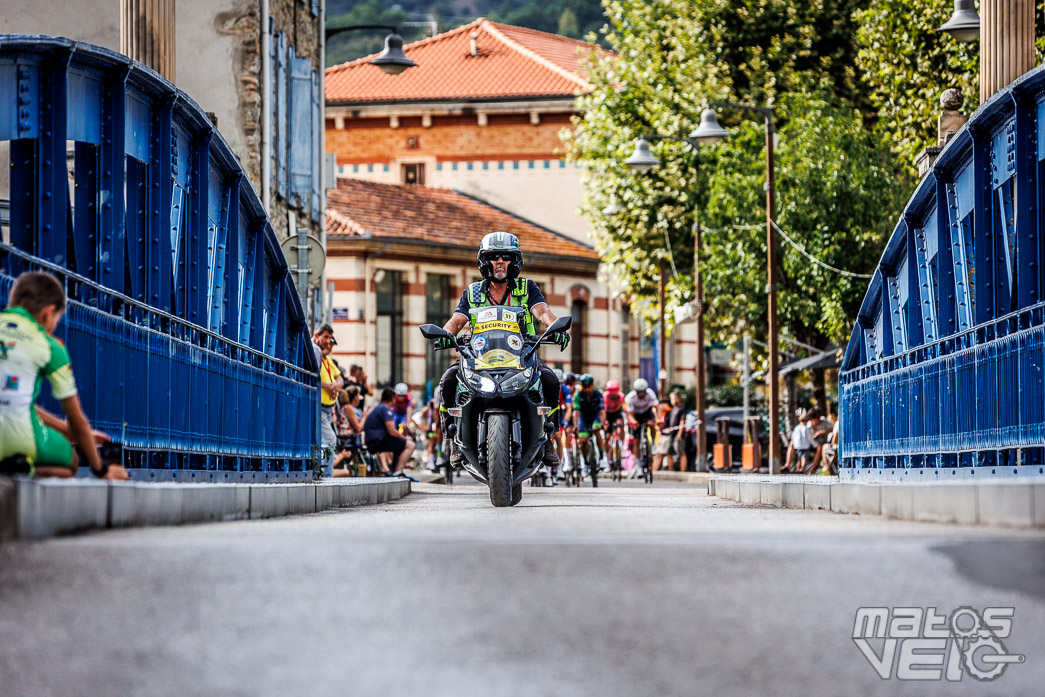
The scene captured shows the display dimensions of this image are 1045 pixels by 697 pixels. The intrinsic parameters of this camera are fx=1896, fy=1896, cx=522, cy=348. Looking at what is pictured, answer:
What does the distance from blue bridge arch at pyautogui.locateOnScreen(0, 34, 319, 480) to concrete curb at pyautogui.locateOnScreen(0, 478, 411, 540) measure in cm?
90

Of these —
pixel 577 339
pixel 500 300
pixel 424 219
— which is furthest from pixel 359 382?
pixel 577 339

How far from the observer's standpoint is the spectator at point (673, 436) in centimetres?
3981

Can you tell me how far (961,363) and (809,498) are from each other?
144 cm

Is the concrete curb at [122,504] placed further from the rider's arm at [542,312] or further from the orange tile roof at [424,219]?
the orange tile roof at [424,219]

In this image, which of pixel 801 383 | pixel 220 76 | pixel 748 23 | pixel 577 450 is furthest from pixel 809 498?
pixel 801 383

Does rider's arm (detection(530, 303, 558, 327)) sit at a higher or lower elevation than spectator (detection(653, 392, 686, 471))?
higher

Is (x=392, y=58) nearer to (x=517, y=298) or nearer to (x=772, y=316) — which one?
(x=772, y=316)

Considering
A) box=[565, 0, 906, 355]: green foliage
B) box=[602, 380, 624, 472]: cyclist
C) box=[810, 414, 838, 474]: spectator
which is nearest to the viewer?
box=[602, 380, 624, 472]: cyclist

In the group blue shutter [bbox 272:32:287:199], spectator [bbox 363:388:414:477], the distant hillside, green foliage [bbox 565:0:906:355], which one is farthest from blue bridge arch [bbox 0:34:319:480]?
the distant hillside

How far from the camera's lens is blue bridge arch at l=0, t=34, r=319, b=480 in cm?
1091

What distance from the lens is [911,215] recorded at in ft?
52.6

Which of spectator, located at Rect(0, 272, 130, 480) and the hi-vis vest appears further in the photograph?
the hi-vis vest

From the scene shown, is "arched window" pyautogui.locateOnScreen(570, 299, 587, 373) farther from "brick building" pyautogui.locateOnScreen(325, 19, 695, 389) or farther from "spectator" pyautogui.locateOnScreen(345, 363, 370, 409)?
"spectator" pyautogui.locateOnScreen(345, 363, 370, 409)

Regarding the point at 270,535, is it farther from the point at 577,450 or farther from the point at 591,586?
the point at 577,450
